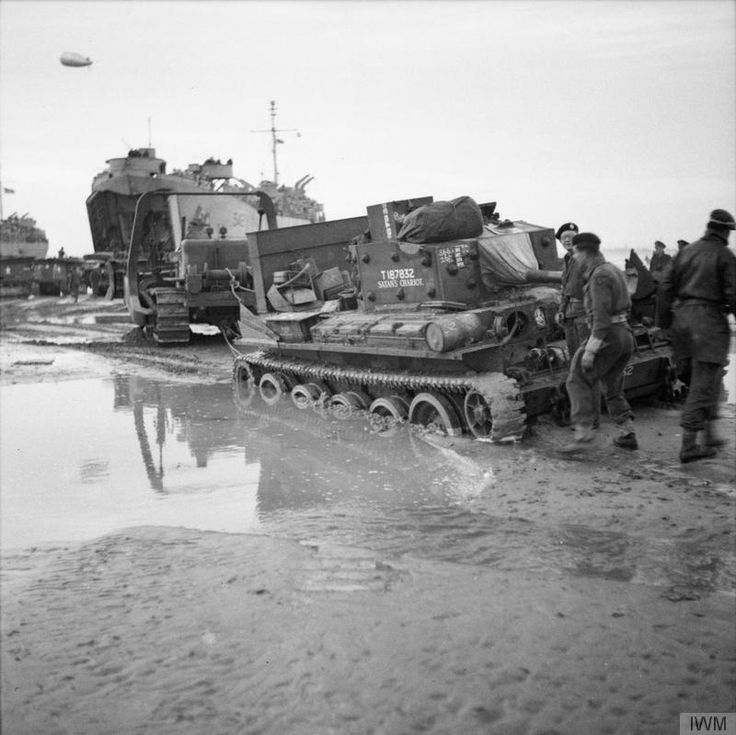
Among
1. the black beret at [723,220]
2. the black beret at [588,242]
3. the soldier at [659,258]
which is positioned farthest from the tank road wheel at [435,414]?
the soldier at [659,258]

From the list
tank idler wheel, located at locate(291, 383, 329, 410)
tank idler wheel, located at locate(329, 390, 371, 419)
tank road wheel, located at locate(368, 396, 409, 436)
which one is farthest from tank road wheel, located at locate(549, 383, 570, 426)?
tank idler wheel, located at locate(291, 383, 329, 410)

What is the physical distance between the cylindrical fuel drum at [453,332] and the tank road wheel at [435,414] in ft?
1.95

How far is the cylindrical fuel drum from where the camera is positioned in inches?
312

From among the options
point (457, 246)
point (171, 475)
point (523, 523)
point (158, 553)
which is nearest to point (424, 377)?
point (457, 246)

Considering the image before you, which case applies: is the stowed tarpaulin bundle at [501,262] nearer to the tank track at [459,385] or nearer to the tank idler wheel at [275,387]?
the tank track at [459,385]

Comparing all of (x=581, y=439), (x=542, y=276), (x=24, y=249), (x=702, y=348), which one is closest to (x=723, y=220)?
(x=702, y=348)

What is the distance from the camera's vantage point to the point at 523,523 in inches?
214

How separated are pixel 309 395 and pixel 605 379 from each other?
4.51 m

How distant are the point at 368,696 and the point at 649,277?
6.98 meters

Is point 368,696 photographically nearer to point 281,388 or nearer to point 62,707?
point 62,707

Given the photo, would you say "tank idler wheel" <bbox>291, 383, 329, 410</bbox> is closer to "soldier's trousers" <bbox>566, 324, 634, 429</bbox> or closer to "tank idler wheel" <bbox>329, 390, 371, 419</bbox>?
"tank idler wheel" <bbox>329, 390, 371, 419</bbox>

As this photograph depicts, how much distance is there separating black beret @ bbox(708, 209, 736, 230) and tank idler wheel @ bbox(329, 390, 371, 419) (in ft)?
A: 17.5

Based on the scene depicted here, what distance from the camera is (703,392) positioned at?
5367 millimetres

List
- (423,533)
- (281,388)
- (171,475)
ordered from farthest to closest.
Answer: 1. (281,388)
2. (171,475)
3. (423,533)
